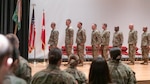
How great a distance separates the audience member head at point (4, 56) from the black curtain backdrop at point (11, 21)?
9.06 metres

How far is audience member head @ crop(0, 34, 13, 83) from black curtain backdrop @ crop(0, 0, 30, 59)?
906 centimetres

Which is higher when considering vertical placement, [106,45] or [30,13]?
[30,13]

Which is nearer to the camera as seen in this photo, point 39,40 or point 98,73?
point 98,73

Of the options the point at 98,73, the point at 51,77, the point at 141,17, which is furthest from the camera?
the point at 141,17

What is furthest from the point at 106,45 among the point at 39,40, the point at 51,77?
the point at 51,77

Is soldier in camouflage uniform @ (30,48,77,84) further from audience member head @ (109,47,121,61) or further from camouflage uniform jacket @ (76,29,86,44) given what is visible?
camouflage uniform jacket @ (76,29,86,44)

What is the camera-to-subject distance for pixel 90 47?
11266 millimetres

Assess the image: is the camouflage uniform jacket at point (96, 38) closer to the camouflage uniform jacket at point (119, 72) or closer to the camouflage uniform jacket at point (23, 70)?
the camouflage uniform jacket at point (119, 72)

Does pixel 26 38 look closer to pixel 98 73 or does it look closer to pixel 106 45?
pixel 106 45

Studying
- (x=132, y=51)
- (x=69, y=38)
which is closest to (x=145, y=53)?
(x=132, y=51)

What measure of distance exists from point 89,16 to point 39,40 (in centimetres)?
223

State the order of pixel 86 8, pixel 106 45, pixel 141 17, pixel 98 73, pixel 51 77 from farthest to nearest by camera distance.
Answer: pixel 141 17
pixel 86 8
pixel 106 45
pixel 51 77
pixel 98 73

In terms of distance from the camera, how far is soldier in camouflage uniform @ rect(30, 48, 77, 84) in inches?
101

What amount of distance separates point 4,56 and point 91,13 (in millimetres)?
11165
